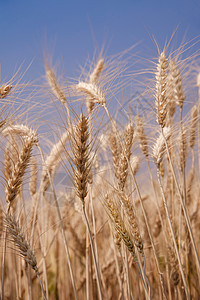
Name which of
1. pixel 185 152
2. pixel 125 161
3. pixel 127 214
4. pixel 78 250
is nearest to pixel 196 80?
pixel 185 152

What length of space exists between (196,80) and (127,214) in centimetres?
193

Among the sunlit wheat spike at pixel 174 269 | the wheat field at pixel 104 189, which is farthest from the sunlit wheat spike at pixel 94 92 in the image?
the sunlit wheat spike at pixel 174 269

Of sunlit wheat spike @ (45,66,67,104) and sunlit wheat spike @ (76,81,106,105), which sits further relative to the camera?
sunlit wheat spike @ (45,66,67,104)

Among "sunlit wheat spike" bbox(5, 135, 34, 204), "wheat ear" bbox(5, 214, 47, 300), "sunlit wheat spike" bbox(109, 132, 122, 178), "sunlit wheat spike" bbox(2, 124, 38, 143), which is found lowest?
"wheat ear" bbox(5, 214, 47, 300)

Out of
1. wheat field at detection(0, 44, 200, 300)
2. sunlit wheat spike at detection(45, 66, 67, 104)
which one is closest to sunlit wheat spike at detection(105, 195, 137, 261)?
wheat field at detection(0, 44, 200, 300)

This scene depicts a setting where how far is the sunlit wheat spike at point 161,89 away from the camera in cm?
193

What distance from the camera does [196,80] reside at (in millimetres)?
2986

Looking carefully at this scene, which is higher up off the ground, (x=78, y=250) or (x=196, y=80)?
(x=196, y=80)

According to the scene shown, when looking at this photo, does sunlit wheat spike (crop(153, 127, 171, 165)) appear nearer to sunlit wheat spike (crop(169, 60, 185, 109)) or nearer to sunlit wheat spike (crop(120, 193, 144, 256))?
sunlit wheat spike (crop(120, 193, 144, 256))

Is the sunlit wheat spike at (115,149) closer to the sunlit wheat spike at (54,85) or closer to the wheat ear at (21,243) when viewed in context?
the sunlit wheat spike at (54,85)

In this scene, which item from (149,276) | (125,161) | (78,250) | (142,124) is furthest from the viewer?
(78,250)

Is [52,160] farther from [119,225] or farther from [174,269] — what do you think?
[174,269]

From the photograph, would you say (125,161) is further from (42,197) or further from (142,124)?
(42,197)

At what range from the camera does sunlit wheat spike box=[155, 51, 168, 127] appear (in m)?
1.93
